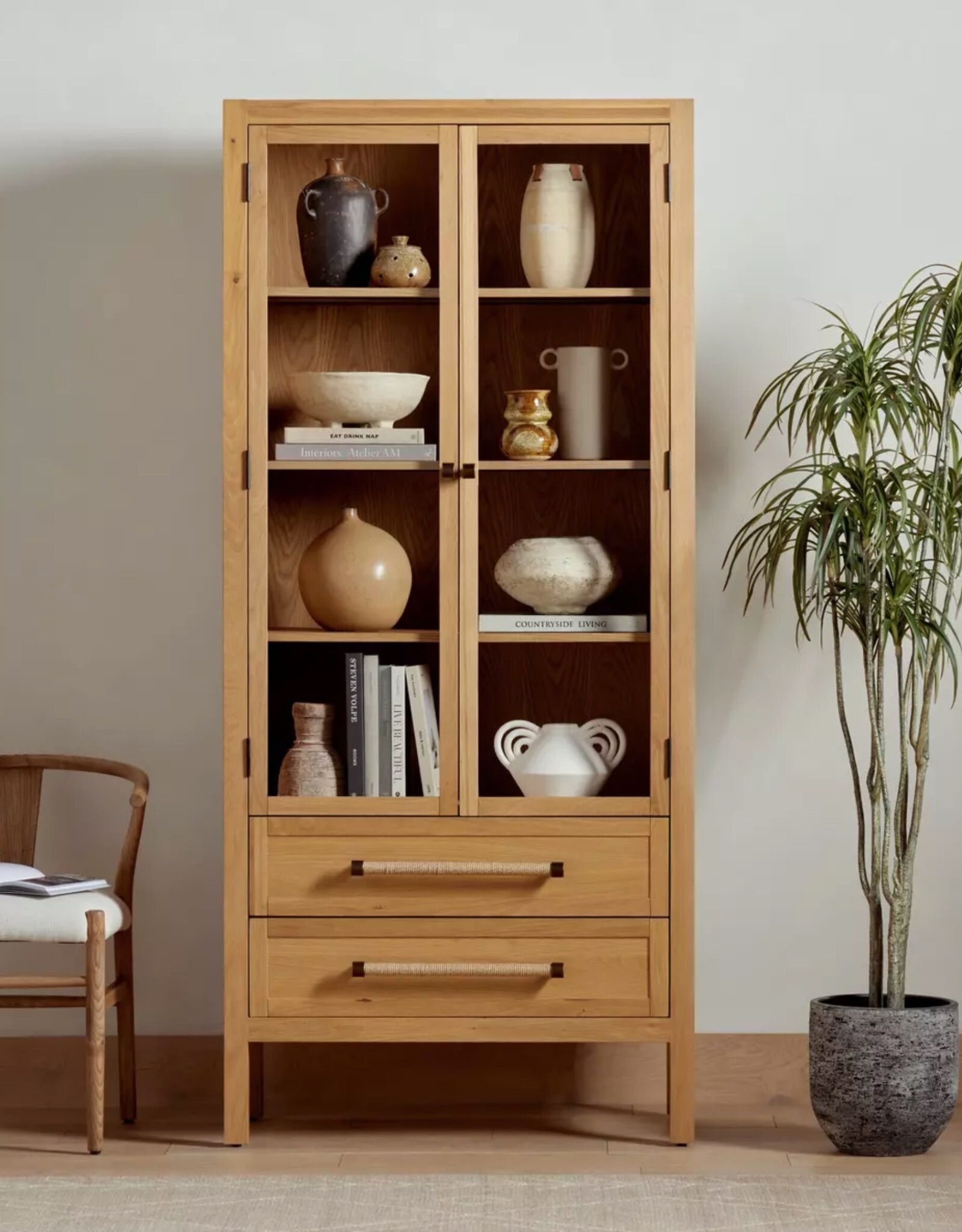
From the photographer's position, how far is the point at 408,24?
125 inches

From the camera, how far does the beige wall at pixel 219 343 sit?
3170mm

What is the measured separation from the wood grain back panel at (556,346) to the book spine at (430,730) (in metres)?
0.44

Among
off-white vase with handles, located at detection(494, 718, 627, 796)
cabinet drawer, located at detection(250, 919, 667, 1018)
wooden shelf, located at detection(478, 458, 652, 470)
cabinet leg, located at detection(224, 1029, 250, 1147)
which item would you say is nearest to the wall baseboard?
cabinet leg, located at detection(224, 1029, 250, 1147)

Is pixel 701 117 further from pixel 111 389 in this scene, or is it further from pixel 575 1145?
pixel 575 1145

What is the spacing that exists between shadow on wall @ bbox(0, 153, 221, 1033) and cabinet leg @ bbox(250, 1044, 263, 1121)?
248mm

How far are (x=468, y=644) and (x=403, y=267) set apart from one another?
2.40ft

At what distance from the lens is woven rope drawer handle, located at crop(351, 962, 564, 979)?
2736mm

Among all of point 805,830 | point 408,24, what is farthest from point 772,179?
point 805,830

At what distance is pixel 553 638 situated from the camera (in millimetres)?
2830

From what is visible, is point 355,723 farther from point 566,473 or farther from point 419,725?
point 566,473

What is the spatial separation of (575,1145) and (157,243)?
2049mm

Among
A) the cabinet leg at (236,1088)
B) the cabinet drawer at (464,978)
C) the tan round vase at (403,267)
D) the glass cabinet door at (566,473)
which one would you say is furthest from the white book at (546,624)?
the cabinet leg at (236,1088)

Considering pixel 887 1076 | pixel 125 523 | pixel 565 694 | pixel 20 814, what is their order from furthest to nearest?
pixel 125 523 < pixel 20 814 < pixel 565 694 < pixel 887 1076

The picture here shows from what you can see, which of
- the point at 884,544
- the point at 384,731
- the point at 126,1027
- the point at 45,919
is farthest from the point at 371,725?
the point at 884,544
